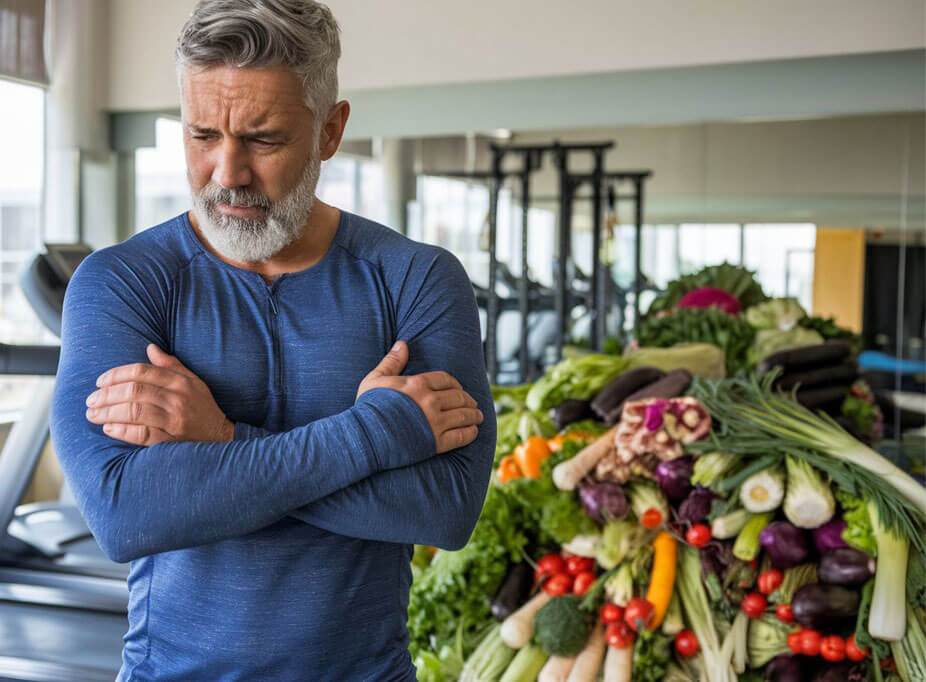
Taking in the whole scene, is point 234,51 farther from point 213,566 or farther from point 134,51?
point 134,51

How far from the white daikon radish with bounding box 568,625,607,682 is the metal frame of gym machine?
239cm

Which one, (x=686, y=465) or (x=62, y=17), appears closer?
(x=686, y=465)

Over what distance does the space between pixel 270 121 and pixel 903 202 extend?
351 cm

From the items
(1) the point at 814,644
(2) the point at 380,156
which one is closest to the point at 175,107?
(2) the point at 380,156

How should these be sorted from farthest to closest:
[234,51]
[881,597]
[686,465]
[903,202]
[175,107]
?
[175,107], [903,202], [686,465], [881,597], [234,51]

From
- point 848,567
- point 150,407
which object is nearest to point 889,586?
point 848,567

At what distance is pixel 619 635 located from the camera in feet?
7.63

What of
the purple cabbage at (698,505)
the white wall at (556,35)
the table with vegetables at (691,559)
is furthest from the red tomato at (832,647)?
the white wall at (556,35)

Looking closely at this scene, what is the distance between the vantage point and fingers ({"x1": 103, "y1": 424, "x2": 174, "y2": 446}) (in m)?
1.10

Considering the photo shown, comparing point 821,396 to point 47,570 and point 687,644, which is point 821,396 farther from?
point 47,570

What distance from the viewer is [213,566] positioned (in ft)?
3.67

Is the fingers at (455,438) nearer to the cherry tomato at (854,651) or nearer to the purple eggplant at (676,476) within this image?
the purple eggplant at (676,476)

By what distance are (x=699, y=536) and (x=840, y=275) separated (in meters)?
2.17

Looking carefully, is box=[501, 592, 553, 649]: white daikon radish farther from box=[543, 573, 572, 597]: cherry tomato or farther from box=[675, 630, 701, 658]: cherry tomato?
box=[675, 630, 701, 658]: cherry tomato
